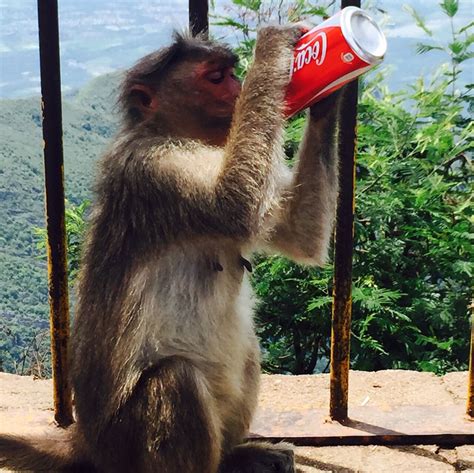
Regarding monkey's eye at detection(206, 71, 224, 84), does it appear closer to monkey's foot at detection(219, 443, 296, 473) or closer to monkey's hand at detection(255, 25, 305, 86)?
monkey's hand at detection(255, 25, 305, 86)

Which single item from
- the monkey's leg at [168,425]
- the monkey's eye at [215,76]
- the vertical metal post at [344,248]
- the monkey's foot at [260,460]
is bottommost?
the monkey's foot at [260,460]

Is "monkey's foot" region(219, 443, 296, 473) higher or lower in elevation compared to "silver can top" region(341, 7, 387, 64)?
lower

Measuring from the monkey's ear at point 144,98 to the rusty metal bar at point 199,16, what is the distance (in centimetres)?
32

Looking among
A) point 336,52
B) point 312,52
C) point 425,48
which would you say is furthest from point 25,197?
point 336,52

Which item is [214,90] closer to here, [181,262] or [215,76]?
[215,76]

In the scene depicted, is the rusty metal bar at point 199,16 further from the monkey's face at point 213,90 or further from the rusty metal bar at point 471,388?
the rusty metal bar at point 471,388

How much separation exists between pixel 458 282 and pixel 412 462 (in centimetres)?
247

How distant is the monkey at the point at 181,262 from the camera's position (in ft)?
8.63

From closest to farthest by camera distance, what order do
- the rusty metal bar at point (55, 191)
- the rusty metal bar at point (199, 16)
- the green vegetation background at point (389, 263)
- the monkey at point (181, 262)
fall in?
the monkey at point (181, 262), the rusty metal bar at point (55, 191), the rusty metal bar at point (199, 16), the green vegetation background at point (389, 263)

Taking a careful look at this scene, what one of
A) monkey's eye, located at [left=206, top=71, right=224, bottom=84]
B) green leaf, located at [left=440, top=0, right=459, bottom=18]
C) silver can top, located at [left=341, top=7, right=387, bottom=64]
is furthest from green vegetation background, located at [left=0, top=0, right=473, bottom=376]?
silver can top, located at [left=341, top=7, right=387, bottom=64]

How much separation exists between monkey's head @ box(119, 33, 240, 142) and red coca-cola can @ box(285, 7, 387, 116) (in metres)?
0.28

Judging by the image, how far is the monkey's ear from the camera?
9.64ft

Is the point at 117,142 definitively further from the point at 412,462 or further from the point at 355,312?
the point at 355,312

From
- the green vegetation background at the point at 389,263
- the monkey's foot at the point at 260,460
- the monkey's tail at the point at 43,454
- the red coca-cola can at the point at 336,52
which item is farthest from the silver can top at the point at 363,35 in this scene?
the green vegetation background at the point at 389,263
